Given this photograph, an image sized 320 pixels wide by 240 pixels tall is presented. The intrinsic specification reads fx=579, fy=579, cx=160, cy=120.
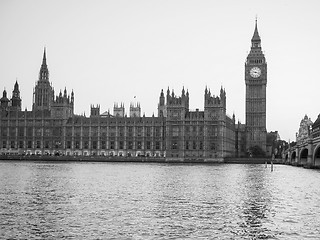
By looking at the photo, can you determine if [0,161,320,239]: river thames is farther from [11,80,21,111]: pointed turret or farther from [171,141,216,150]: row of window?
[11,80,21,111]: pointed turret

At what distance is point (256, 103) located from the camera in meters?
168

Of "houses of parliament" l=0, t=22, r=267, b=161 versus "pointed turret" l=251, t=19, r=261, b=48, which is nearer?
"houses of parliament" l=0, t=22, r=267, b=161

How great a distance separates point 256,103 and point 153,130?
3258 cm

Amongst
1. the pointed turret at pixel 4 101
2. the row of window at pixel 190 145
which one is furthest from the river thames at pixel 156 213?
the pointed turret at pixel 4 101

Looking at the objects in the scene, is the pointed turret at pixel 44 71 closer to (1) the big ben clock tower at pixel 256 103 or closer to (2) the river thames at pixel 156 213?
(1) the big ben clock tower at pixel 256 103

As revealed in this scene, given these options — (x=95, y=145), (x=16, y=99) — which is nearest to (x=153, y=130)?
(x=95, y=145)

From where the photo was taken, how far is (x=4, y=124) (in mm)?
168500

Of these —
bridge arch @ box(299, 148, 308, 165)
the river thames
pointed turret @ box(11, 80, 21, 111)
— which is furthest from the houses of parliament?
the river thames

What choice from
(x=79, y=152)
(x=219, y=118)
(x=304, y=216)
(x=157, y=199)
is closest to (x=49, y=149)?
(x=79, y=152)

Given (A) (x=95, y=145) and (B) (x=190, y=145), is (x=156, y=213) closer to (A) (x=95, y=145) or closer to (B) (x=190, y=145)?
(B) (x=190, y=145)

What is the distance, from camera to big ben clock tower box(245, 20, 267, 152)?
167 metres

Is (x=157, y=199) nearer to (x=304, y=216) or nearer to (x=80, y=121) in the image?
(x=304, y=216)

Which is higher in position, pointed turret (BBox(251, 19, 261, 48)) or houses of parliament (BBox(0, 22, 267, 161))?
pointed turret (BBox(251, 19, 261, 48))

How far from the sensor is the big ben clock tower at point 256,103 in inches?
6580
